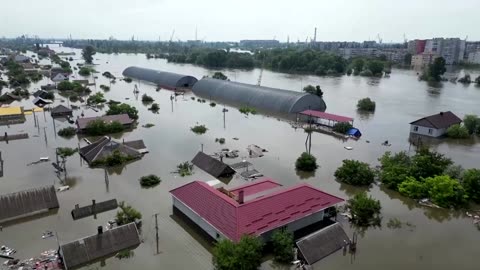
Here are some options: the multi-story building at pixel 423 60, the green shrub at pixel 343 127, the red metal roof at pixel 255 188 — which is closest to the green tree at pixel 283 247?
the red metal roof at pixel 255 188

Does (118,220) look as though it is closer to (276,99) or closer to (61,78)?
(276,99)

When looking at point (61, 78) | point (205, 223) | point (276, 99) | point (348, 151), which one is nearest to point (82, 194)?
point (205, 223)

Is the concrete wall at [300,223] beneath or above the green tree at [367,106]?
beneath

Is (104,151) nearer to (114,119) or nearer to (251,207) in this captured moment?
(114,119)

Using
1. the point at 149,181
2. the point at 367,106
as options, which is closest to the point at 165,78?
the point at 367,106

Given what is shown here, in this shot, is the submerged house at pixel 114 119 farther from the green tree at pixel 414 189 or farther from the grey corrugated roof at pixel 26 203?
the green tree at pixel 414 189

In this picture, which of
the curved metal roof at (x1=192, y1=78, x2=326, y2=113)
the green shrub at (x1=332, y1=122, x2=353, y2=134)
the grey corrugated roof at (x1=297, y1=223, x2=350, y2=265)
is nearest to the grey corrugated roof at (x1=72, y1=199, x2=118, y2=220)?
the grey corrugated roof at (x1=297, y1=223, x2=350, y2=265)

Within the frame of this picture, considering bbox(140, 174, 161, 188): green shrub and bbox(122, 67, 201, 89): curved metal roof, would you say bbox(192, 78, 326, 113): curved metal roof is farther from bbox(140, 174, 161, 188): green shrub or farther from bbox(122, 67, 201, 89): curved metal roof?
bbox(140, 174, 161, 188): green shrub
